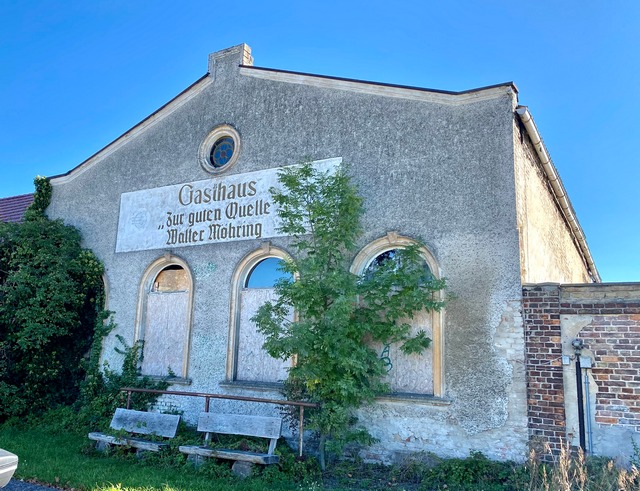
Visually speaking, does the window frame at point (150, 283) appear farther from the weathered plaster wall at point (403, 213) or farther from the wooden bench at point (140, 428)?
the wooden bench at point (140, 428)

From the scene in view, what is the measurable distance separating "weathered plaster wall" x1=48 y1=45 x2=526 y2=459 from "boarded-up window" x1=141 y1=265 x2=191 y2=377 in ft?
1.31

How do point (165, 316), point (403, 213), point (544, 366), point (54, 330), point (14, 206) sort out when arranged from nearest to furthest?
1. point (544, 366)
2. point (403, 213)
3. point (165, 316)
4. point (54, 330)
5. point (14, 206)

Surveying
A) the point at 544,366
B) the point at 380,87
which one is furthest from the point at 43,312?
the point at 544,366

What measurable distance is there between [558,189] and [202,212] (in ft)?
24.5

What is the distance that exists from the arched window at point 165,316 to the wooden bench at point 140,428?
4.98ft

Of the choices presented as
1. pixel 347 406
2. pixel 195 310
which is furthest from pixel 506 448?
pixel 195 310

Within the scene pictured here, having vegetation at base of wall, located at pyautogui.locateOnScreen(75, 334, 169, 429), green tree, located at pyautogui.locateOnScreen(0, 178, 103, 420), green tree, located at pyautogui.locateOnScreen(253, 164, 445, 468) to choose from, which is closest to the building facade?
vegetation at base of wall, located at pyautogui.locateOnScreen(75, 334, 169, 429)

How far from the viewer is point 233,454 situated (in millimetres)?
8203

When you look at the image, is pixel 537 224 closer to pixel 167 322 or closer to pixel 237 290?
pixel 237 290

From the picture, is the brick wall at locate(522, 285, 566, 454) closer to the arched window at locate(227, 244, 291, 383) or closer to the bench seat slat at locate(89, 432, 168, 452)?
the arched window at locate(227, 244, 291, 383)

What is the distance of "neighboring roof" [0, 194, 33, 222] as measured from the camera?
15602 mm

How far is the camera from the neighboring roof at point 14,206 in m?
15.6

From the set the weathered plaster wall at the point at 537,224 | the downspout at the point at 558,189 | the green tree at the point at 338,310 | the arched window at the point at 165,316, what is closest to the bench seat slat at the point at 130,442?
the arched window at the point at 165,316

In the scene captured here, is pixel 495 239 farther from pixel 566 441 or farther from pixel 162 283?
pixel 162 283
